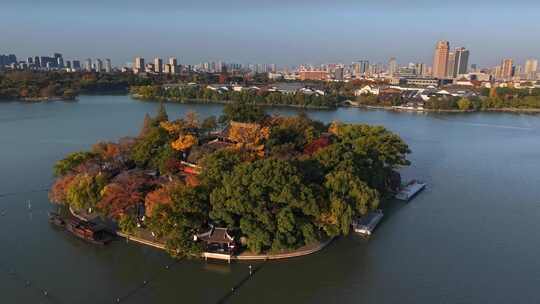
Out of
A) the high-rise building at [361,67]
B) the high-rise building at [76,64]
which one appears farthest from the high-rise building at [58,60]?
Answer: the high-rise building at [361,67]

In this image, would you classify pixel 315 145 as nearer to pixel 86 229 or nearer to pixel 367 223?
pixel 367 223

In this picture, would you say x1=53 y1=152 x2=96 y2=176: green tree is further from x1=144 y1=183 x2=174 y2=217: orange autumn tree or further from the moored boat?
x1=144 y1=183 x2=174 y2=217: orange autumn tree

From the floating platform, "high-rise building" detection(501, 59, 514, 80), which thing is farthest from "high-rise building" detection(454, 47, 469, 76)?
the floating platform

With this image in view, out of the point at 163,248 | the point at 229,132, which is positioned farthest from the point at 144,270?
the point at 229,132

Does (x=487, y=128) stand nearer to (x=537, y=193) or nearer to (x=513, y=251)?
(x=537, y=193)

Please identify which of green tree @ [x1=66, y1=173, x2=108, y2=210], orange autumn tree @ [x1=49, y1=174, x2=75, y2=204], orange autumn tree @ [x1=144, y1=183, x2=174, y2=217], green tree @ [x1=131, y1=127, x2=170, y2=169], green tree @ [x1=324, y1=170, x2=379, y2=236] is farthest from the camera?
green tree @ [x1=131, y1=127, x2=170, y2=169]
